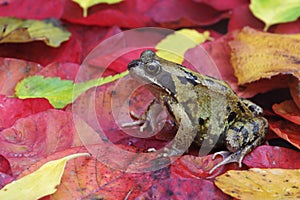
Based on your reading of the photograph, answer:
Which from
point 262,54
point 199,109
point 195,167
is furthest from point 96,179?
point 262,54

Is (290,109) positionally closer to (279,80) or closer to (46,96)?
(279,80)

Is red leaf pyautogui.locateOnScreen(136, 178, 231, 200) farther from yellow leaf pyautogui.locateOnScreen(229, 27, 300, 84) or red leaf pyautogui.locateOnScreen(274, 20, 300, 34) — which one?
red leaf pyautogui.locateOnScreen(274, 20, 300, 34)

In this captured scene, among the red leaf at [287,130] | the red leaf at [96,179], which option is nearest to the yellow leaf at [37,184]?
the red leaf at [96,179]

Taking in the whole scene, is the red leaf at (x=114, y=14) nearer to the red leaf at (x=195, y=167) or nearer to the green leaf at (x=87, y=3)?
the green leaf at (x=87, y=3)

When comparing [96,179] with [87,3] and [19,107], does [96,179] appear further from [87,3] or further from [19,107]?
[87,3]

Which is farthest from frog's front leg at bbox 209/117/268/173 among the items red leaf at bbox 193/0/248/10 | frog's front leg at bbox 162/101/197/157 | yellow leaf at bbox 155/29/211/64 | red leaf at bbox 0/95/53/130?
red leaf at bbox 193/0/248/10

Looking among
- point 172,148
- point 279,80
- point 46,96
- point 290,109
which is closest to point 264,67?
point 279,80

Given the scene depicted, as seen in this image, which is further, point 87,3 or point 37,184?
point 87,3
